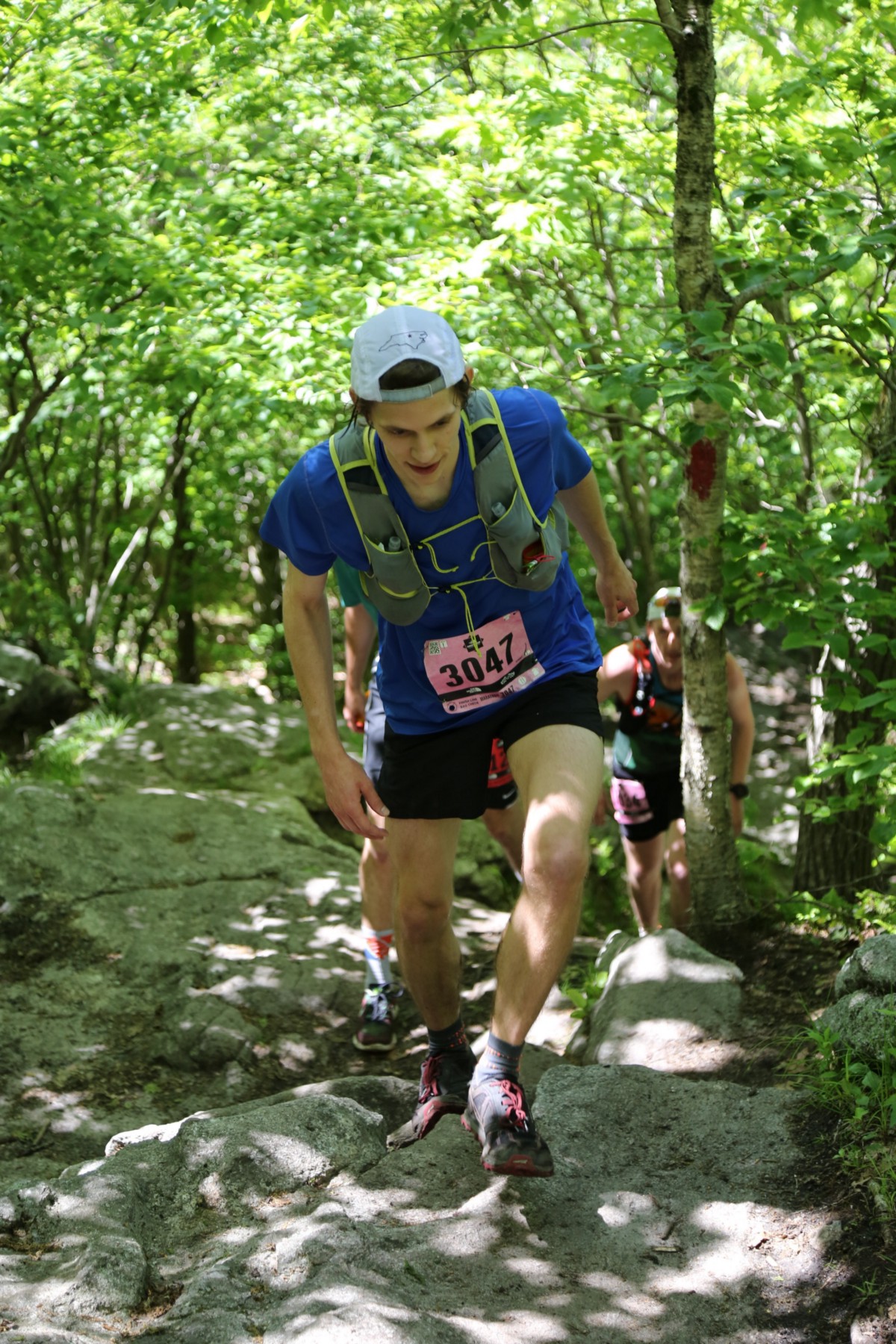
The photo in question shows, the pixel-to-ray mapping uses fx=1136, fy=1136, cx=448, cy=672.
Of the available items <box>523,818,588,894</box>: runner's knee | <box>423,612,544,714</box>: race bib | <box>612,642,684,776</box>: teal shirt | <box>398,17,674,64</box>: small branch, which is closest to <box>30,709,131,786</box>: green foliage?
<box>612,642,684,776</box>: teal shirt

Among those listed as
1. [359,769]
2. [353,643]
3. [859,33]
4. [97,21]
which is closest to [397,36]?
[97,21]

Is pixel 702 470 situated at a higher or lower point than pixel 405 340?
lower

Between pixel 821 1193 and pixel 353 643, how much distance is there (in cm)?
288

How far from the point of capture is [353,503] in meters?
2.88

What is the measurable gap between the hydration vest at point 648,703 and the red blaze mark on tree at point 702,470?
1145 mm

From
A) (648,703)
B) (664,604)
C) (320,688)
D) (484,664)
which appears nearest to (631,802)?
(648,703)

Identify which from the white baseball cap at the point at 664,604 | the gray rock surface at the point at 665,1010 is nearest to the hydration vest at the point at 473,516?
the gray rock surface at the point at 665,1010

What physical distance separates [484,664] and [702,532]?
78.0 inches

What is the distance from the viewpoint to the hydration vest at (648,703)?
569 cm

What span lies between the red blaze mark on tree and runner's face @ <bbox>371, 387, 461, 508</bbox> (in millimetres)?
2003

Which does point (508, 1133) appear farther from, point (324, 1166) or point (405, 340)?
point (405, 340)

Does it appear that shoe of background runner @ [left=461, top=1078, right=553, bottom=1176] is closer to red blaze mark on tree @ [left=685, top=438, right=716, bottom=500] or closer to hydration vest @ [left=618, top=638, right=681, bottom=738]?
red blaze mark on tree @ [left=685, top=438, right=716, bottom=500]

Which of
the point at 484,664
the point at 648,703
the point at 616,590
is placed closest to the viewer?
the point at 484,664

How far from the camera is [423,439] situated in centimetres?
277
